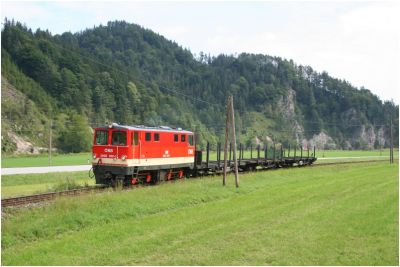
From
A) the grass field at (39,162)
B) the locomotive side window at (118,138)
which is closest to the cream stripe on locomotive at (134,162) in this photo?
the locomotive side window at (118,138)

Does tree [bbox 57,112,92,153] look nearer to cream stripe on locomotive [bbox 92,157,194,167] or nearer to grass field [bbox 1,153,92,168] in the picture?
grass field [bbox 1,153,92,168]

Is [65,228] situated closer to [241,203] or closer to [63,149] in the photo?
[241,203]

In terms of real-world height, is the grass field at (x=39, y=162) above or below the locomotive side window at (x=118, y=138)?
below

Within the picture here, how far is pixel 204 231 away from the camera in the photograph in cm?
1360

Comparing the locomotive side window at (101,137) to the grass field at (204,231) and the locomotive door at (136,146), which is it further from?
the grass field at (204,231)

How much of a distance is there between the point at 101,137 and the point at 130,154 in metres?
2.08

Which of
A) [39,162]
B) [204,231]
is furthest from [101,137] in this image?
[39,162]

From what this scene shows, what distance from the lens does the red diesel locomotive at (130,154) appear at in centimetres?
2492

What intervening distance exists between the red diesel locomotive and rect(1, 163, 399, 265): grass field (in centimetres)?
422

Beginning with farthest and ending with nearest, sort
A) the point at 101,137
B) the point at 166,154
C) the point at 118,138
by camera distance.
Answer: the point at 166,154 < the point at 101,137 < the point at 118,138

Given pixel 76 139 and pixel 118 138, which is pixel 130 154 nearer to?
pixel 118 138

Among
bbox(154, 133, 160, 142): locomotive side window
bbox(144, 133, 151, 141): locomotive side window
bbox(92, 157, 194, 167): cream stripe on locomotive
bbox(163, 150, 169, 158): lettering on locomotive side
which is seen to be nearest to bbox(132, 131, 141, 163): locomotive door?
bbox(92, 157, 194, 167): cream stripe on locomotive

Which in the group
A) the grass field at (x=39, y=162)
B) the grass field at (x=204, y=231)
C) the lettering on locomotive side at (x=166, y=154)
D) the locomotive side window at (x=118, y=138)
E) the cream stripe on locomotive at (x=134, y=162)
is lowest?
the grass field at (x=204, y=231)

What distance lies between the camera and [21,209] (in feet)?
57.4
